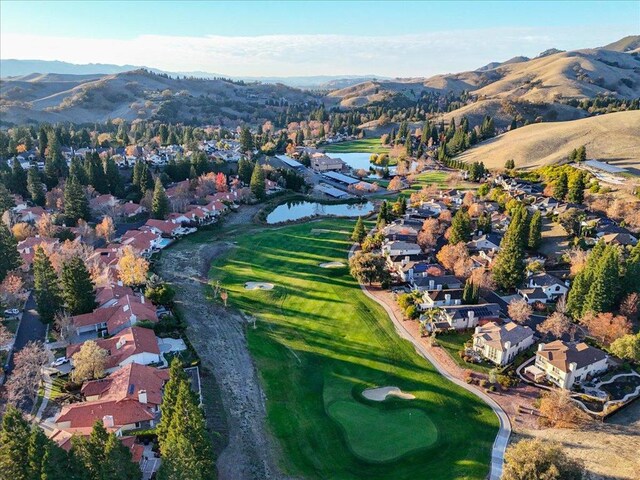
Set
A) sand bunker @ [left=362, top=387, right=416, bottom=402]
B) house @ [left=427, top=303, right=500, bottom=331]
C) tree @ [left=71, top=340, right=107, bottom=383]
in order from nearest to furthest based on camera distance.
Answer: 1. tree @ [left=71, top=340, right=107, bottom=383]
2. sand bunker @ [left=362, top=387, right=416, bottom=402]
3. house @ [left=427, top=303, right=500, bottom=331]

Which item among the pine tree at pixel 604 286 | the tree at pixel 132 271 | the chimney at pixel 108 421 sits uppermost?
the pine tree at pixel 604 286

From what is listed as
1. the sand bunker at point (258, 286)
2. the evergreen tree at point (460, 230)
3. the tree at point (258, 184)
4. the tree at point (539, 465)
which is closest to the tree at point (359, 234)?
the evergreen tree at point (460, 230)

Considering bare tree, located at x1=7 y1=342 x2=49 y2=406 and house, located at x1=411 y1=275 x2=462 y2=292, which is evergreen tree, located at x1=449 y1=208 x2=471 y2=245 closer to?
house, located at x1=411 y1=275 x2=462 y2=292

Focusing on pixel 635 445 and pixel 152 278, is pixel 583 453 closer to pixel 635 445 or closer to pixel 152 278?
pixel 635 445

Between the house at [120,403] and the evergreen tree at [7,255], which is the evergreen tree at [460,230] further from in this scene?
the evergreen tree at [7,255]

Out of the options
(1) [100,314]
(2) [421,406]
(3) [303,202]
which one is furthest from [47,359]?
(3) [303,202]

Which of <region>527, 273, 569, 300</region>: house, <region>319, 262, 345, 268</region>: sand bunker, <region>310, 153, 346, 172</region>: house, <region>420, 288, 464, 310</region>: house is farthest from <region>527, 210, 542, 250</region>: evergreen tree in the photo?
<region>310, 153, 346, 172</region>: house
